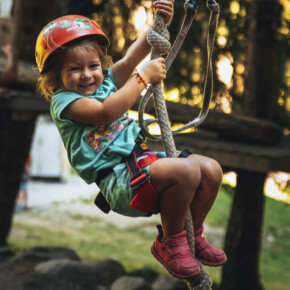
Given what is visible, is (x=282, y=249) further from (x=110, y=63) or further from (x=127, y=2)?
(x=110, y=63)

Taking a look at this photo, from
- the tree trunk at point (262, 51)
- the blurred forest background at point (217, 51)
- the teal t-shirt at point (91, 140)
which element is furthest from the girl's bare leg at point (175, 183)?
the tree trunk at point (262, 51)

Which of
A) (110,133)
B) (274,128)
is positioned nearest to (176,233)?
(110,133)

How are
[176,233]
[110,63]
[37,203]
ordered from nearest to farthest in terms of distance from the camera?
1. [176,233]
2. [110,63]
3. [37,203]

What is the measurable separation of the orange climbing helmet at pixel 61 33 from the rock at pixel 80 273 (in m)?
3.67

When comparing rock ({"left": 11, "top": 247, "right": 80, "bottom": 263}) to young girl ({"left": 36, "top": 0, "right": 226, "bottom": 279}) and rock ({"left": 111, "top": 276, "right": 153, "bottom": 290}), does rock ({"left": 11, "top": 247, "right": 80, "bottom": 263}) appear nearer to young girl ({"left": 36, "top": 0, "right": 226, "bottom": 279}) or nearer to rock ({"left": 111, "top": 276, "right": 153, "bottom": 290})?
rock ({"left": 111, "top": 276, "right": 153, "bottom": 290})

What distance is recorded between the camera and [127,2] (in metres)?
5.10

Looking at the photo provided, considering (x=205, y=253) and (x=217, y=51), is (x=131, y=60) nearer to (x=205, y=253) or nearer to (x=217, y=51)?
(x=205, y=253)

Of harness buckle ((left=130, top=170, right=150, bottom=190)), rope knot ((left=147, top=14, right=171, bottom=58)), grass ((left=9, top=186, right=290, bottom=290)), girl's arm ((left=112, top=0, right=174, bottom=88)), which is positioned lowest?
grass ((left=9, top=186, right=290, bottom=290))

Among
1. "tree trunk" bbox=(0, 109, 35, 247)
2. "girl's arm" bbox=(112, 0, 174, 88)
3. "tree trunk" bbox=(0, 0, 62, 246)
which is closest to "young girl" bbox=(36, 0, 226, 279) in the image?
"girl's arm" bbox=(112, 0, 174, 88)

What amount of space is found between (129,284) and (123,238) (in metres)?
3.75

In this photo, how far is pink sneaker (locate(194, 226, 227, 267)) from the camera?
63.5 inches

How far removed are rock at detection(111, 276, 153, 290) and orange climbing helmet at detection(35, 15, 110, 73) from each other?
3.63 meters

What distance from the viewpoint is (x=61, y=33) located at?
1552mm

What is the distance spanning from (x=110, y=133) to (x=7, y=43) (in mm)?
3753
